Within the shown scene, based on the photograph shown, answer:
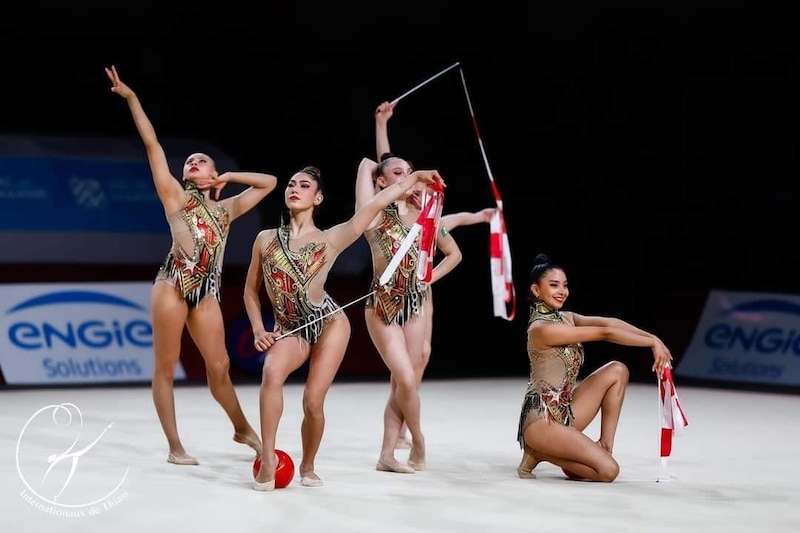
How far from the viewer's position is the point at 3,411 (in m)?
7.69

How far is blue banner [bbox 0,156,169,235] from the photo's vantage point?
35.1 ft

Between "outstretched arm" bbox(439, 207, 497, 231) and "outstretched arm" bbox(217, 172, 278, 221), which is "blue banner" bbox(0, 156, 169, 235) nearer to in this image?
"outstretched arm" bbox(439, 207, 497, 231)

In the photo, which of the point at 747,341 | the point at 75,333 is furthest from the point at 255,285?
the point at 747,341

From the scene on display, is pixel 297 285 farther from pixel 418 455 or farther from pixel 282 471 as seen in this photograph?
pixel 418 455

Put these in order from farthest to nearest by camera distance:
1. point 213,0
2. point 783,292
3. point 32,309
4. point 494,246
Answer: point 213,0 → point 783,292 → point 32,309 → point 494,246

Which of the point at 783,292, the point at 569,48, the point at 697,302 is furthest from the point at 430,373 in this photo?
the point at 569,48

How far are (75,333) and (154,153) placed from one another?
473 cm

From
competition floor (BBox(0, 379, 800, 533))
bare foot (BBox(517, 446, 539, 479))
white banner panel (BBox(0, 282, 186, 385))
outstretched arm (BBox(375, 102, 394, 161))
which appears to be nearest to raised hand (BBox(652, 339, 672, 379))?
competition floor (BBox(0, 379, 800, 533))

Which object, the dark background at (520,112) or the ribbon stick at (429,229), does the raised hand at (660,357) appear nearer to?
the ribbon stick at (429,229)

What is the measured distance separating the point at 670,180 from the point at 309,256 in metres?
8.53

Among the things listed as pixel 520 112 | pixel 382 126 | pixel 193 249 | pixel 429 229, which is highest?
pixel 520 112

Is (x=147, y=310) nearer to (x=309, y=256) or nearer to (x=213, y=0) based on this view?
(x=213, y=0)

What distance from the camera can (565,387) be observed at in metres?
5.32

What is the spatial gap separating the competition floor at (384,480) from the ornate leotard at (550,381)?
0.32m
